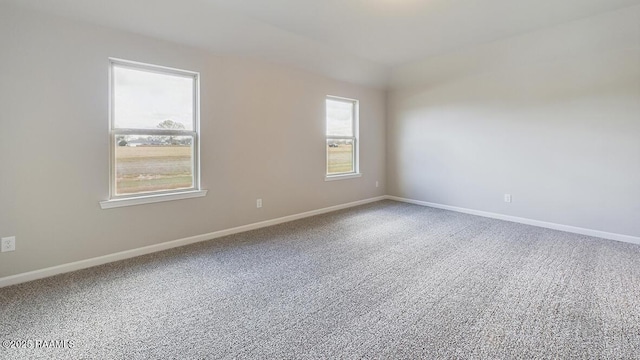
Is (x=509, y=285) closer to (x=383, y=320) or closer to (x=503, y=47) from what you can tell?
(x=383, y=320)

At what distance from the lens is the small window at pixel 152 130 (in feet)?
9.60

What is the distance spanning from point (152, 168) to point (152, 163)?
6 centimetres

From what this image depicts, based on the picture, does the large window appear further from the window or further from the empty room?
the window

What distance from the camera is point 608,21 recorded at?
3107 millimetres

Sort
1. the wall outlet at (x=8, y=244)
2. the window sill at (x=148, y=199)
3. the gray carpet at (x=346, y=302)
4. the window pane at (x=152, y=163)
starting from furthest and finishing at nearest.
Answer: the window pane at (x=152, y=163), the window sill at (x=148, y=199), the wall outlet at (x=8, y=244), the gray carpet at (x=346, y=302)

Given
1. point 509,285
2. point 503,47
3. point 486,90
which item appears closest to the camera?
point 509,285

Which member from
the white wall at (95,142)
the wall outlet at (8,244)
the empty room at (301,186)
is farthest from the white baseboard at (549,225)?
the wall outlet at (8,244)

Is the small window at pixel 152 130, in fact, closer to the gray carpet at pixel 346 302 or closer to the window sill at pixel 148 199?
the window sill at pixel 148 199

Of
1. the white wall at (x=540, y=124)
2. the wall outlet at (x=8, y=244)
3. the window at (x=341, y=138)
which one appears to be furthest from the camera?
Answer: the window at (x=341, y=138)

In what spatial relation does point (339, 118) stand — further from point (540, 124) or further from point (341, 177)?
point (540, 124)

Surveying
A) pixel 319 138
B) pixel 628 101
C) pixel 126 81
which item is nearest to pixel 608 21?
pixel 628 101

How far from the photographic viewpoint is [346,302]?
2107 millimetres

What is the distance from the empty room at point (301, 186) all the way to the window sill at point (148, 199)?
0.03 metres

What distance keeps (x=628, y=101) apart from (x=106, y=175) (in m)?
5.90
